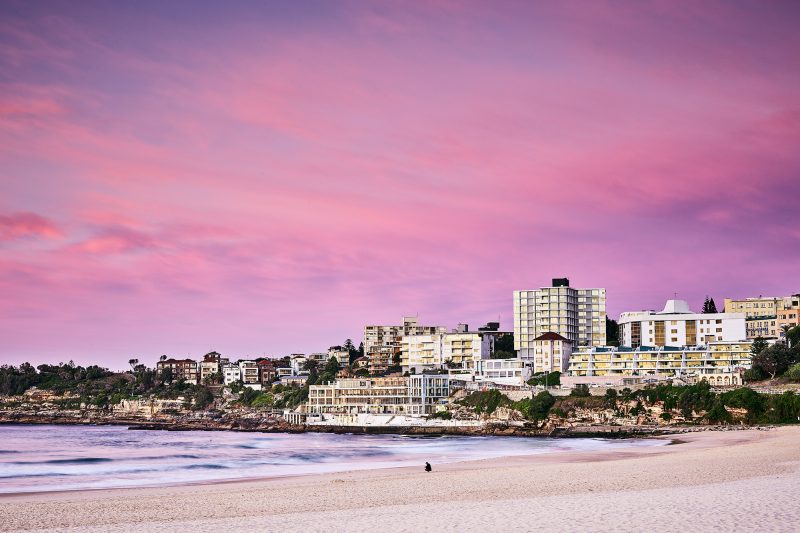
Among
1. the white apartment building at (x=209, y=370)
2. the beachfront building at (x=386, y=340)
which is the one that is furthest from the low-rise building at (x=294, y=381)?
the white apartment building at (x=209, y=370)

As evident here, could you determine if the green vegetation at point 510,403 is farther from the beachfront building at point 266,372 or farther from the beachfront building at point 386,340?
the beachfront building at point 266,372

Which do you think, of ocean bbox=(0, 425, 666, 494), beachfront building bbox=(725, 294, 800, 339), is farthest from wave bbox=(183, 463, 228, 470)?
beachfront building bbox=(725, 294, 800, 339)

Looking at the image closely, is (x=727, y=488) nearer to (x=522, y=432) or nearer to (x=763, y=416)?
(x=763, y=416)

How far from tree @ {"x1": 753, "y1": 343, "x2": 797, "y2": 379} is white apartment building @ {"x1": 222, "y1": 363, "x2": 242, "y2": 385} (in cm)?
12085

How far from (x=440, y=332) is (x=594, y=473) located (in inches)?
5040

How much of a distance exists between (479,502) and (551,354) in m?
103

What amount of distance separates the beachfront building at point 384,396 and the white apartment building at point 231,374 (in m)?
66.9

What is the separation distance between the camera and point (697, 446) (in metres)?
54.5

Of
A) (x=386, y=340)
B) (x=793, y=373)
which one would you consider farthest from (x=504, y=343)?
(x=793, y=373)

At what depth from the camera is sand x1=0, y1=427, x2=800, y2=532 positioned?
19.0m

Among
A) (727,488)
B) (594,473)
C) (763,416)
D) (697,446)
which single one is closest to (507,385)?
(763,416)

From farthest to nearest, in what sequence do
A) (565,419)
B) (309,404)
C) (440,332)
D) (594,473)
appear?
(440,332) → (309,404) → (565,419) → (594,473)

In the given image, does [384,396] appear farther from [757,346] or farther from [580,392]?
[757,346]

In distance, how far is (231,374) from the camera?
18975 cm
